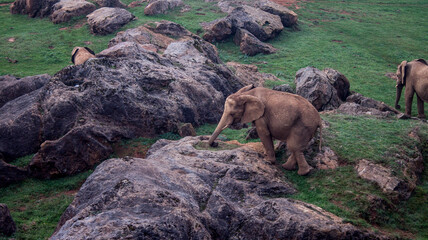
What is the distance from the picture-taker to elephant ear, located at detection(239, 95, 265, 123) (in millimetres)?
10141

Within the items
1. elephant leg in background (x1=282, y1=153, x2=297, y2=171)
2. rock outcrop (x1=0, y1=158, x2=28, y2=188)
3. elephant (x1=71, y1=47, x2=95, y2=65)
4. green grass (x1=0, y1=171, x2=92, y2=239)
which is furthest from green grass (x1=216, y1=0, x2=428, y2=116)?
rock outcrop (x1=0, y1=158, x2=28, y2=188)

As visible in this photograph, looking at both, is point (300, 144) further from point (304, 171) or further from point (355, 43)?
point (355, 43)

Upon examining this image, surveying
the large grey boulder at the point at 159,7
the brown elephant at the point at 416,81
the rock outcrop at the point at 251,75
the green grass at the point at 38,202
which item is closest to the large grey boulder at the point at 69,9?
the large grey boulder at the point at 159,7

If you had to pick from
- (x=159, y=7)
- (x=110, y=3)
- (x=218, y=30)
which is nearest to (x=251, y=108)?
(x=218, y=30)

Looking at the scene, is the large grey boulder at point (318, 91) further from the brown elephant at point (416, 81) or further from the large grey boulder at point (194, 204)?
the large grey boulder at point (194, 204)

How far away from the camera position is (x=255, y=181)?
8859 mm

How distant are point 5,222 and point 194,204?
447cm

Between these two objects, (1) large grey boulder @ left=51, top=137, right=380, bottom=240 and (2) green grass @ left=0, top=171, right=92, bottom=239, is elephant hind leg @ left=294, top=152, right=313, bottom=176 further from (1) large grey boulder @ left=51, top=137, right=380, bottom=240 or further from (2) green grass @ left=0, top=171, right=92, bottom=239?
(2) green grass @ left=0, top=171, right=92, bottom=239

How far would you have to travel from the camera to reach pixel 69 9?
1186 inches

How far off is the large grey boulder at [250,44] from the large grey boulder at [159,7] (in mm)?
8698

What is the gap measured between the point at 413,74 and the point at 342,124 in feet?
24.4

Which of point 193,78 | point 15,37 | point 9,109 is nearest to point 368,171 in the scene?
point 193,78

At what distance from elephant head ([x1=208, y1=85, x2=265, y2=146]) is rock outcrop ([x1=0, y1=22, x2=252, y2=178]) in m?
4.15

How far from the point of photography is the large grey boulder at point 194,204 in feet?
19.2
